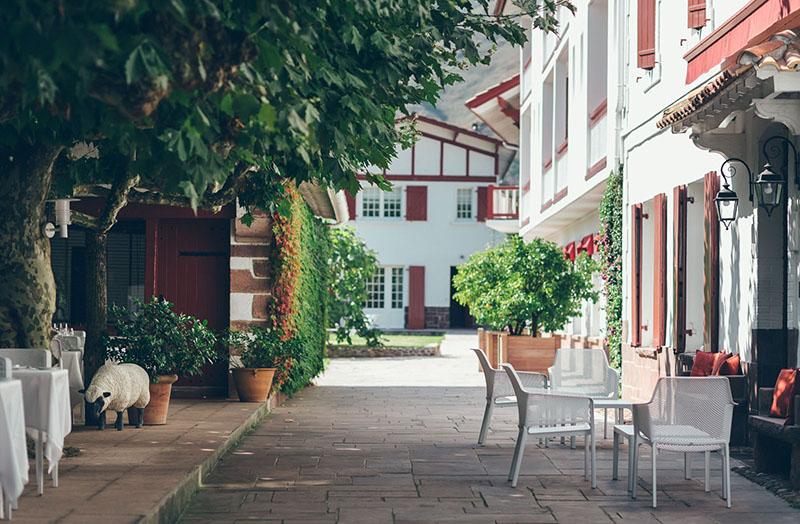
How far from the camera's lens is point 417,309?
1657 inches

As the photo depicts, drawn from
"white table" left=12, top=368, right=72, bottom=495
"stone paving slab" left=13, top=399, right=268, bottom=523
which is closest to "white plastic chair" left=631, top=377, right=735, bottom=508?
"stone paving slab" left=13, top=399, right=268, bottom=523

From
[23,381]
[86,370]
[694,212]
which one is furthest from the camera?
[694,212]

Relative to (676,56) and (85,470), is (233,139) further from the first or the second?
(676,56)

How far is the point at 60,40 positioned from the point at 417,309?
37.6m

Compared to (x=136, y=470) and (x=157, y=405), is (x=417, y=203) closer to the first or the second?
(x=157, y=405)

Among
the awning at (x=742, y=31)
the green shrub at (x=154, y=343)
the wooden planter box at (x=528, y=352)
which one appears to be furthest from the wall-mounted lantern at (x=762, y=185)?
the wooden planter box at (x=528, y=352)

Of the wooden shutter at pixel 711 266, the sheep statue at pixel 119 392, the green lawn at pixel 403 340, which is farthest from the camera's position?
the green lawn at pixel 403 340

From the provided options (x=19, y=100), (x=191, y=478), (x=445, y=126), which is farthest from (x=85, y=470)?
(x=445, y=126)

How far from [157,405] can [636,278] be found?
647cm

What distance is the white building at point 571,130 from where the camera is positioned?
18441 millimetres

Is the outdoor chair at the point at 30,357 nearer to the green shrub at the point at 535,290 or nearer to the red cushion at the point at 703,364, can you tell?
the red cushion at the point at 703,364

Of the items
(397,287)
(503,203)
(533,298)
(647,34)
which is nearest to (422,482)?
(647,34)

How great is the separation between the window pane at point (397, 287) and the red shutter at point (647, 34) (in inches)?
1089

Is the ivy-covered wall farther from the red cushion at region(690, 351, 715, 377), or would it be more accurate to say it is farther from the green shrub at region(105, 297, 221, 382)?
the red cushion at region(690, 351, 715, 377)
